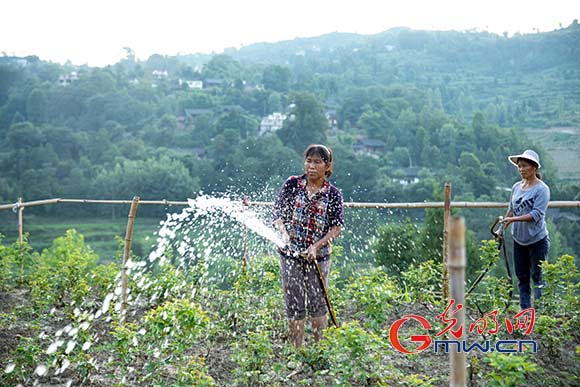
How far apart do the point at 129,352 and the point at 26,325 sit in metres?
1.91

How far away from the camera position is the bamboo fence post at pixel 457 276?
7.56ft

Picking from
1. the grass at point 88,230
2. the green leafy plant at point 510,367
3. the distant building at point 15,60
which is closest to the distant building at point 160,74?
the distant building at point 15,60

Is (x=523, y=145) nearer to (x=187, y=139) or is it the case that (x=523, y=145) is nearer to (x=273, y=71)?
(x=187, y=139)

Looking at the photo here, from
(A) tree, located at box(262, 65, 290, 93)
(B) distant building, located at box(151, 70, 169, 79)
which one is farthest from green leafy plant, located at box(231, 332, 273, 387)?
(B) distant building, located at box(151, 70, 169, 79)

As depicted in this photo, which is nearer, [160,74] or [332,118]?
[332,118]

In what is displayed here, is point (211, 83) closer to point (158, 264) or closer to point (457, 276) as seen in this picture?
point (158, 264)

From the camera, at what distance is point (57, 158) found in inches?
2434

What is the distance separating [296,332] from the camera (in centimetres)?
453

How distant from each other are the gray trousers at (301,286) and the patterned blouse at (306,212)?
104mm

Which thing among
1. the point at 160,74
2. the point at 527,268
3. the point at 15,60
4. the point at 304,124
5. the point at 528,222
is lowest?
the point at 527,268

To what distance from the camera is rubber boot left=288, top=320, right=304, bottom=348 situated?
4.52 metres

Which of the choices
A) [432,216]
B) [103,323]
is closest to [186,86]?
[432,216]

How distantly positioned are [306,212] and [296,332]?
36.0 inches

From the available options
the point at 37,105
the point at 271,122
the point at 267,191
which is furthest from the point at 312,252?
the point at 37,105
